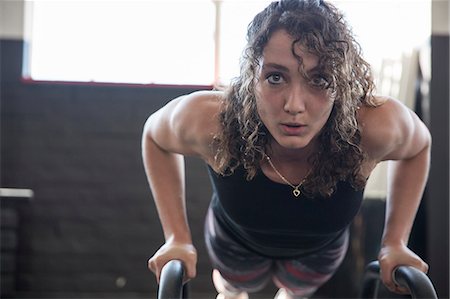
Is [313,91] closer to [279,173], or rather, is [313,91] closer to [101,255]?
[279,173]

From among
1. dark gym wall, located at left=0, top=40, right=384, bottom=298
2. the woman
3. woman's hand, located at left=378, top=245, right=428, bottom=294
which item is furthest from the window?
woman's hand, located at left=378, top=245, right=428, bottom=294

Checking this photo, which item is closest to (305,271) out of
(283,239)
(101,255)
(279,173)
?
(283,239)

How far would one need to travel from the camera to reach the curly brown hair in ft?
3.66

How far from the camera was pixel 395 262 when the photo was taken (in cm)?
130

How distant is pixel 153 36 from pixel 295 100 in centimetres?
239

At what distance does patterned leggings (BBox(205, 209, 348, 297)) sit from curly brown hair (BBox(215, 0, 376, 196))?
1.17ft

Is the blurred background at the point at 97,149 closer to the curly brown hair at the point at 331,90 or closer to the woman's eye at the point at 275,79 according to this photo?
the curly brown hair at the point at 331,90

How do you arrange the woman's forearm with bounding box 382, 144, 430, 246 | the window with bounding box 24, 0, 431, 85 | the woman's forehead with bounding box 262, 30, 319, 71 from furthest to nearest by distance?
the window with bounding box 24, 0, 431, 85 < the woman's forearm with bounding box 382, 144, 430, 246 < the woman's forehead with bounding box 262, 30, 319, 71

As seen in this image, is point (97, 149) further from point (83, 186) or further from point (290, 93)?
point (290, 93)

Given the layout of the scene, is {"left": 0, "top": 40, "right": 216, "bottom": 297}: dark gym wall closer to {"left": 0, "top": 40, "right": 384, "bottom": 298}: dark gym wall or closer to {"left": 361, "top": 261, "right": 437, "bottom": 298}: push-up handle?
{"left": 0, "top": 40, "right": 384, "bottom": 298}: dark gym wall

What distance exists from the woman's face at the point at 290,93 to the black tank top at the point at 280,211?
7.2 inches

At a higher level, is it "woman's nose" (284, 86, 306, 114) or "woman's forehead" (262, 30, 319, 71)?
"woman's forehead" (262, 30, 319, 71)

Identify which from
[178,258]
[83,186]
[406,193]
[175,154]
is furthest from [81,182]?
[406,193]

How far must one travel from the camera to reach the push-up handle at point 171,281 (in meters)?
1.10
